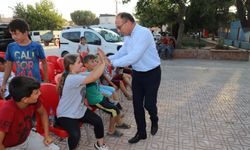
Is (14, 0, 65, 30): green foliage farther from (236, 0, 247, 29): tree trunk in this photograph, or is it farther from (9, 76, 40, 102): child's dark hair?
(9, 76, 40, 102): child's dark hair

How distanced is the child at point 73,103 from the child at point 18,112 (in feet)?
1.85

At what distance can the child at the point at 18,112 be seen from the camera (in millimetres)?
Answer: 2113

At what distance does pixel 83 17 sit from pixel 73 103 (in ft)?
291

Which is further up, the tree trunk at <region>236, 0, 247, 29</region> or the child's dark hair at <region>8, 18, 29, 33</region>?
the tree trunk at <region>236, 0, 247, 29</region>

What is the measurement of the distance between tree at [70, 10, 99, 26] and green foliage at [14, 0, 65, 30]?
4089 centimetres

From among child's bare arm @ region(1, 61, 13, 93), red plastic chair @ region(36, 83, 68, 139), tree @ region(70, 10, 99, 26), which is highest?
tree @ region(70, 10, 99, 26)

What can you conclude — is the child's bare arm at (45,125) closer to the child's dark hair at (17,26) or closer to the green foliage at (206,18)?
the child's dark hair at (17,26)

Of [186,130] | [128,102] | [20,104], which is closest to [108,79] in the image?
[128,102]

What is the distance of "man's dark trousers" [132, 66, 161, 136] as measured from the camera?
11.8ft

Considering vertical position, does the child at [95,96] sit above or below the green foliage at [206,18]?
below

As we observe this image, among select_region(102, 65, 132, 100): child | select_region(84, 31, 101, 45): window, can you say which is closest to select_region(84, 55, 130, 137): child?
select_region(102, 65, 132, 100): child

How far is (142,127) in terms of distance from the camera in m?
3.84

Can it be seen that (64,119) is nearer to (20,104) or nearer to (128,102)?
(20,104)

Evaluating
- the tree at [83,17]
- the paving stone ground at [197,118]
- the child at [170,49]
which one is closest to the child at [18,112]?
the paving stone ground at [197,118]
